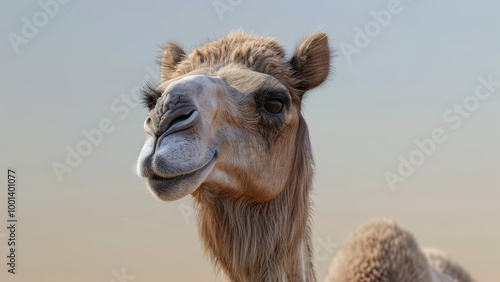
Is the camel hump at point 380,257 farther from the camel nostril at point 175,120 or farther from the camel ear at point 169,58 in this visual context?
the camel ear at point 169,58

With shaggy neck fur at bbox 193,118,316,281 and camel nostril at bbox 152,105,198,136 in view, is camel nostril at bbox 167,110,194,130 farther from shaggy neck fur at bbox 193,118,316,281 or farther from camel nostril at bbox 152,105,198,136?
shaggy neck fur at bbox 193,118,316,281

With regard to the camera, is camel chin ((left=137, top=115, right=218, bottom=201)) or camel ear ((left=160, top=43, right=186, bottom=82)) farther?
camel ear ((left=160, top=43, right=186, bottom=82))

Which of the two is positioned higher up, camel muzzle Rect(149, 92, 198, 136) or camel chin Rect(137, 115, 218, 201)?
camel muzzle Rect(149, 92, 198, 136)

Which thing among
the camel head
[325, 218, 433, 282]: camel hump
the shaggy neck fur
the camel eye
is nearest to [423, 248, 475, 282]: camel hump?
[325, 218, 433, 282]: camel hump

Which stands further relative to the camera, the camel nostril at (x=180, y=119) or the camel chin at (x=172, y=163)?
the camel nostril at (x=180, y=119)

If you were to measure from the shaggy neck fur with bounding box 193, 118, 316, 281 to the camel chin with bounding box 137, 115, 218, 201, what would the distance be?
0.58 meters

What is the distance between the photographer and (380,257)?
15.9ft

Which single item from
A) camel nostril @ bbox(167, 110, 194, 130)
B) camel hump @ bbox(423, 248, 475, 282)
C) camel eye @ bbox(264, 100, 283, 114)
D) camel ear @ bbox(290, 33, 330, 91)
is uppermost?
camel ear @ bbox(290, 33, 330, 91)

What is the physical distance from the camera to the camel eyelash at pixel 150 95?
4367 mm

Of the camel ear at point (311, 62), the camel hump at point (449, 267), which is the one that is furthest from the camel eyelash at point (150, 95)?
the camel hump at point (449, 267)

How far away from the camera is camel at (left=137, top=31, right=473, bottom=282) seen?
3.61 metres

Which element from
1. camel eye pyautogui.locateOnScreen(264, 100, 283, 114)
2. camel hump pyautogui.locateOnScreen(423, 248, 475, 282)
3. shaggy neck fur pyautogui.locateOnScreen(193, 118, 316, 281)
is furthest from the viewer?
camel hump pyautogui.locateOnScreen(423, 248, 475, 282)

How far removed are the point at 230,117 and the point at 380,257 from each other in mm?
1765

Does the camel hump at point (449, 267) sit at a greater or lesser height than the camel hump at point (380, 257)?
lesser
